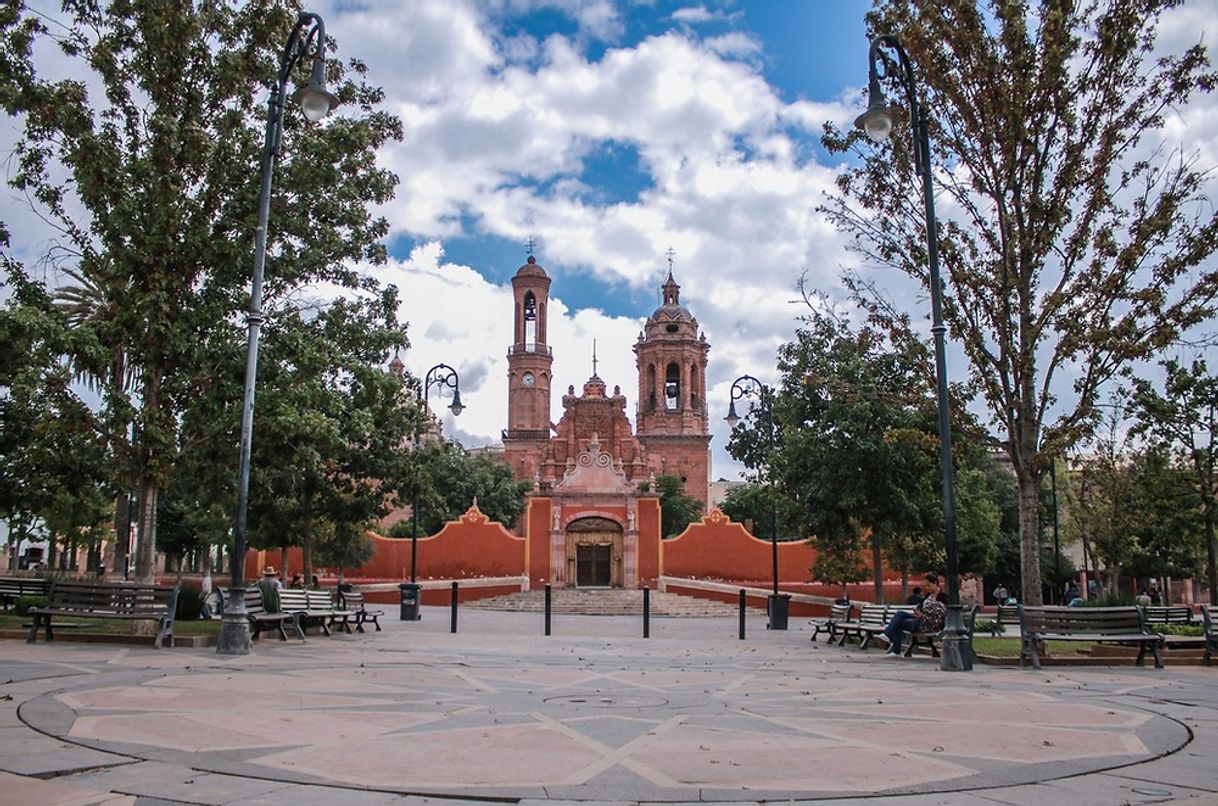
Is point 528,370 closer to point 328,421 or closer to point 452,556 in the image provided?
point 452,556

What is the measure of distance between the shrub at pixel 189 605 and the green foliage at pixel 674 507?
1783 inches

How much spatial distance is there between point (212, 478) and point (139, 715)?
1110 centimetres

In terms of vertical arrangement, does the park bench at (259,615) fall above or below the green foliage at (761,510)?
below

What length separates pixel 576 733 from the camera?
6441 millimetres

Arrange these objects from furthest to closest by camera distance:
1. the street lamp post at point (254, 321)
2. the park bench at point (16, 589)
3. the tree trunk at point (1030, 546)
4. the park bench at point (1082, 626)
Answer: the park bench at point (16, 589) → the tree trunk at point (1030, 546) → the park bench at point (1082, 626) → the street lamp post at point (254, 321)

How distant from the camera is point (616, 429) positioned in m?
62.5

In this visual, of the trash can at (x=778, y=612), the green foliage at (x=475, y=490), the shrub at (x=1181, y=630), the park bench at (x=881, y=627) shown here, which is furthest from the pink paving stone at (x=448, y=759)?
the green foliage at (x=475, y=490)

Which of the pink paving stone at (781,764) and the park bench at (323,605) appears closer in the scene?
the pink paving stone at (781,764)

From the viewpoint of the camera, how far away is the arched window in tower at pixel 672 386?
72375 millimetres

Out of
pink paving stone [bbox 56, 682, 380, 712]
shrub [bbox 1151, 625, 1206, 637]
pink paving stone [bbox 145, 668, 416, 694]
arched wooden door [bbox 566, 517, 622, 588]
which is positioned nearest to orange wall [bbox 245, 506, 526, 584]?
arched wooden door [bbox 566, 517, 622, 588]

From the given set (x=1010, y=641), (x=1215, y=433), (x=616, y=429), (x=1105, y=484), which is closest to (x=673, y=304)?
(x=616, y=429)

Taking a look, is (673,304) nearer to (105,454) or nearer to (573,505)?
(573,505)

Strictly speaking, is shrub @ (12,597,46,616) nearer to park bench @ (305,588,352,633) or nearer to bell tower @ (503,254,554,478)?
park bench @ (305,588,352,633)

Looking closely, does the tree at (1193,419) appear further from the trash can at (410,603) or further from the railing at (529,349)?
the railing at (529,349)
